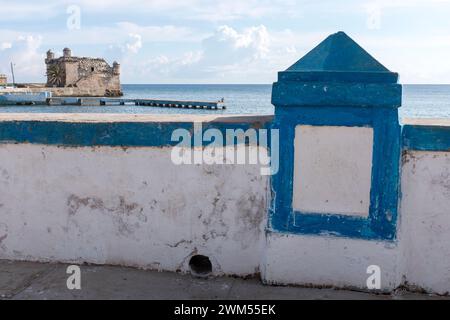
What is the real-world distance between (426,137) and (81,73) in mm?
85698

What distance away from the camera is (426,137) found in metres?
3.11

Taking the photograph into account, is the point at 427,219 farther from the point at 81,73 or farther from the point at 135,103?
the point at 81,73

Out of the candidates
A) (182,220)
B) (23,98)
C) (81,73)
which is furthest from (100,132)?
(81,73)

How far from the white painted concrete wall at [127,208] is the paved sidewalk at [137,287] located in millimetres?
119

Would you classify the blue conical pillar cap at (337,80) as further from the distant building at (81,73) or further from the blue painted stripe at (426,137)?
the distant building at (81,73)

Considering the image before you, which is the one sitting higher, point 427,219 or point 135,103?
point 427,219

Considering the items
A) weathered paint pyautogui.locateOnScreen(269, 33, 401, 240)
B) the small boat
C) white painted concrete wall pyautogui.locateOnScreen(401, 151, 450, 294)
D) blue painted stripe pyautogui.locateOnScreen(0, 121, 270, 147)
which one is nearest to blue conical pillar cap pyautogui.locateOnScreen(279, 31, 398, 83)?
weathered paint pyautogui.locateOnScreen(269, 33, 401, 240)

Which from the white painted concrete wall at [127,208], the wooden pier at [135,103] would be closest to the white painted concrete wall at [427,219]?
the white painted concrete wall at [127,208]

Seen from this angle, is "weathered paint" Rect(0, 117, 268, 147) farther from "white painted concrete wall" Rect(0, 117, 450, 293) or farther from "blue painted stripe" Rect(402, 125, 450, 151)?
"blue painted stripe" Rect(402, 125, 450, 151)

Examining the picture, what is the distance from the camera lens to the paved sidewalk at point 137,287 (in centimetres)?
320
